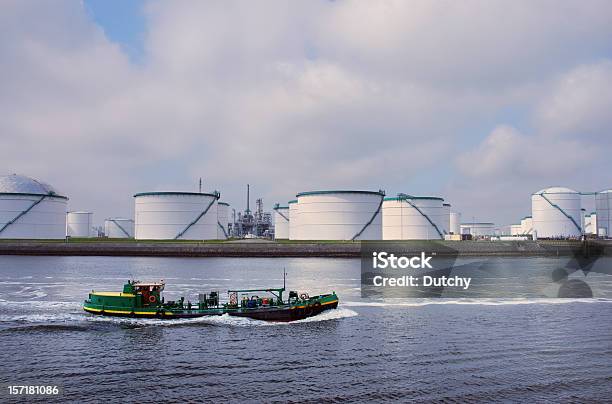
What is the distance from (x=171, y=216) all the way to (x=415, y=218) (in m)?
72.5

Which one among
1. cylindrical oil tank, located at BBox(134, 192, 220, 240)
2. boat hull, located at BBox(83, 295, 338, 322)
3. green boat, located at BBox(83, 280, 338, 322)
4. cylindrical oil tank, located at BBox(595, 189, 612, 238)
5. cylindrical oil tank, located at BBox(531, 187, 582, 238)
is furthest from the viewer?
cylindrical oil tank, located at BBox(531, 187, 582, 238)

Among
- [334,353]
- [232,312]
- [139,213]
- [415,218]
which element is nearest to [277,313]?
[232,312]

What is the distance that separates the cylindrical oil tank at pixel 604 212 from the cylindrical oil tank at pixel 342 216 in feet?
255

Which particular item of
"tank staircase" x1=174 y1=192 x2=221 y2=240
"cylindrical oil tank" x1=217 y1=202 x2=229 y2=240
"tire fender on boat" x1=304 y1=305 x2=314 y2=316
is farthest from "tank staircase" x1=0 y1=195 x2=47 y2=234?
"tire fender on boat" x1=304 y1=305 x2=314 y2=316

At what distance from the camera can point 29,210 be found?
471 ft

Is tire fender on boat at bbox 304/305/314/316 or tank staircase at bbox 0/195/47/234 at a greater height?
tank staircase at bbox 0/195/47/234

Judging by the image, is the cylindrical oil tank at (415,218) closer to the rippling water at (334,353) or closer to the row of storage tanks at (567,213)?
the row of storage tanks at (567,213)

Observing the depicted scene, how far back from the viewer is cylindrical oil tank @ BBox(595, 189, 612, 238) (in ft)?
538

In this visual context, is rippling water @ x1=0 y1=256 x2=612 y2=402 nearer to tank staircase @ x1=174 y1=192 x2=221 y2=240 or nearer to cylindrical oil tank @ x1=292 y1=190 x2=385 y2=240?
cylindrical oil tank @ x1=292 y1=190 x2=385 y2=240

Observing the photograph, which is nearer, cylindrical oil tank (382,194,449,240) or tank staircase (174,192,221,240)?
tank staircase (174,192,221,240)

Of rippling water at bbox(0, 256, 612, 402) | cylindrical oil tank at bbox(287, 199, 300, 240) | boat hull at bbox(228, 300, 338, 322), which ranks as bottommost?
rippling water at bbox(0, 256, 612, 402)

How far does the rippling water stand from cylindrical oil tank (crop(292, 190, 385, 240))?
89181 millimetres

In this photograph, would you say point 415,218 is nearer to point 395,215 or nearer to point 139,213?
point 395,215

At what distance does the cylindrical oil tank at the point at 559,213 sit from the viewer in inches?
6476
